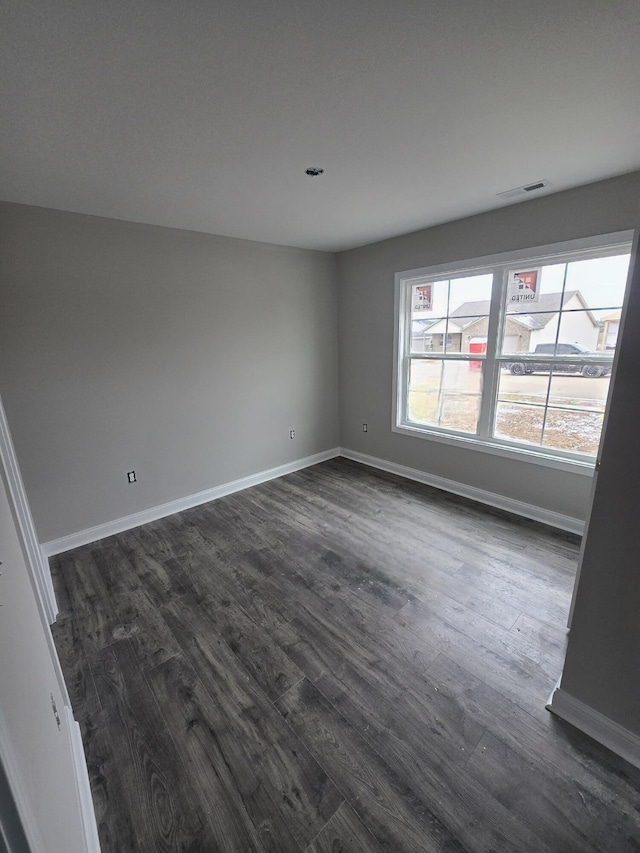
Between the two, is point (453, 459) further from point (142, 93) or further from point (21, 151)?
point (21, 151)

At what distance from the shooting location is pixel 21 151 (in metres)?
1.75

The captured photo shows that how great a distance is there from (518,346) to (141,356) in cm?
321

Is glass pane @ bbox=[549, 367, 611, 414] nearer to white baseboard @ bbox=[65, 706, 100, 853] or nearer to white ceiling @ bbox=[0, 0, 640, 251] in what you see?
white ceiling @ bbox=[0, 0, 640, 251]

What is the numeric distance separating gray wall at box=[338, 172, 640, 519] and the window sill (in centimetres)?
6

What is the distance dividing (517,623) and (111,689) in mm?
2122

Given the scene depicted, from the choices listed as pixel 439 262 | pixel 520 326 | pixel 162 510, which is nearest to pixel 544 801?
pixel 520 326

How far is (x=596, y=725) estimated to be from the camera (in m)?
1.44

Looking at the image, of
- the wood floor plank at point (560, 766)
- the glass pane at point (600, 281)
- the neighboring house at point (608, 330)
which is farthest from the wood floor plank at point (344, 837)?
the glass pane at point (600, 281)

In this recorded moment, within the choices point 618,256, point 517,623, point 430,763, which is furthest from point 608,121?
→ point 430,763

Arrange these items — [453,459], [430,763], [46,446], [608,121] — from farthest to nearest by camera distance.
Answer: [453,459], [46,446], [608,121], [430,763]

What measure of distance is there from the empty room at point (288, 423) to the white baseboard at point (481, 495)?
2.1 inches

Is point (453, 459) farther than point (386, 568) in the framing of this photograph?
Yes

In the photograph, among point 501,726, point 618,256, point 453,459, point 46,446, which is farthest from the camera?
point 453,459

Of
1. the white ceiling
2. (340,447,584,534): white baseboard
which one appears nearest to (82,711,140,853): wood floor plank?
the white ceiling
